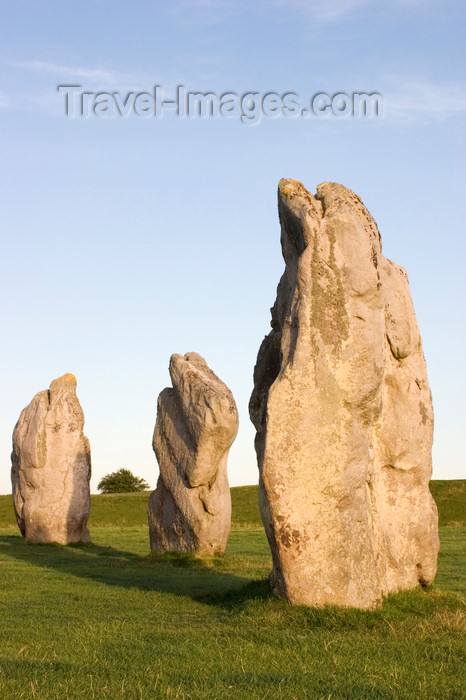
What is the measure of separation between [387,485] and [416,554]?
1.09m

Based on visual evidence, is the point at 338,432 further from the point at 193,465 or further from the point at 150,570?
the point at 193,465

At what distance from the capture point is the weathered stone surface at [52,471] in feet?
81.6

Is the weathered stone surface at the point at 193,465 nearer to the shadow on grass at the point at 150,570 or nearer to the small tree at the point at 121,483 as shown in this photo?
the shadow on grass at the point at 150,570

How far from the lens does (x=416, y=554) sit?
41.0 ft

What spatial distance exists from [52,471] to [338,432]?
15.9 metres

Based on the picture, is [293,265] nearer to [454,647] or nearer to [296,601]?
[296,601]

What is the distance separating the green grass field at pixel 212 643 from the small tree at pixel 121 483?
173ft

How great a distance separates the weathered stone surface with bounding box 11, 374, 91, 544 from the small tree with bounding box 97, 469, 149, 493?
141 feet

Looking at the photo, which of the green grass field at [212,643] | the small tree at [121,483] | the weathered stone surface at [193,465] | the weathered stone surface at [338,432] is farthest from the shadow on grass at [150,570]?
the small tree at [121,483]

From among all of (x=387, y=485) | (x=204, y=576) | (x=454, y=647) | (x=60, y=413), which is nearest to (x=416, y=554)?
(x=387, y=485)

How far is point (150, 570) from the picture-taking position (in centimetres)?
1791

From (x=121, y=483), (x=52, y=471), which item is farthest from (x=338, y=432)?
(x=121, y=483)

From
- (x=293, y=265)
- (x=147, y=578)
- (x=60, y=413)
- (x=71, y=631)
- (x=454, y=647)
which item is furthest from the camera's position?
(x=60, y=413)

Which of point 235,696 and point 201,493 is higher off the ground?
point 201,493
